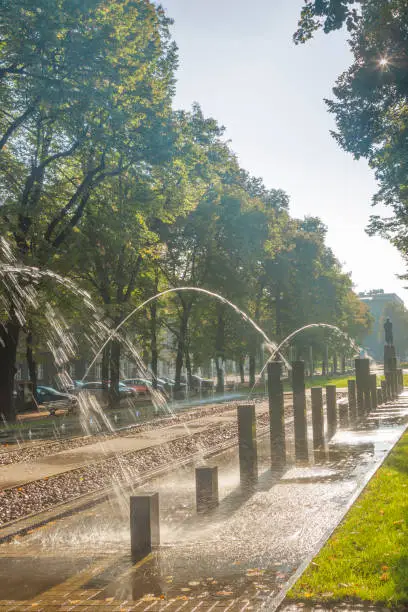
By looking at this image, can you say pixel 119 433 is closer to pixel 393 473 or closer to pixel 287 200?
pixel 393 473

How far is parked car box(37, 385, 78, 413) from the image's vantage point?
109ft

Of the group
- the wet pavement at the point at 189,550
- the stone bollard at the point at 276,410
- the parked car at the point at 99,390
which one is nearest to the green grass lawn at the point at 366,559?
the wet pavement at the point at 189,550

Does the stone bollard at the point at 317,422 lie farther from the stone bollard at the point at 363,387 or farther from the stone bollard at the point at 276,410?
the stone bollard at the point at 363,387

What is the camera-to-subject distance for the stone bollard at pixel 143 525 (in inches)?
275

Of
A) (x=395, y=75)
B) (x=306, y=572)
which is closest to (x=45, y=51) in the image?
(x=395, y=75)

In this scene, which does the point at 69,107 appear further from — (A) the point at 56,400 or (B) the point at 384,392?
(A) the point at 56,400

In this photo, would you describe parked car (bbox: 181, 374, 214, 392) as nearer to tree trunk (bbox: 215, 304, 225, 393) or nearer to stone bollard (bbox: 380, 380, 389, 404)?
tree trunk (bbox: 215, 304, 225, 393)

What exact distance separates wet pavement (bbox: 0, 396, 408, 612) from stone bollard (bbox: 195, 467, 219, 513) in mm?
162

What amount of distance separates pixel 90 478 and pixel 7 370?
16.2 metres

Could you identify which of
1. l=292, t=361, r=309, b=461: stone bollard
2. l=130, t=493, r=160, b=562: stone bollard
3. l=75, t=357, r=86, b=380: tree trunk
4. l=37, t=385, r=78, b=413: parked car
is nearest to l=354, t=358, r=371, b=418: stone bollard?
l=292, t=361, r=309, b=461: stone bollard

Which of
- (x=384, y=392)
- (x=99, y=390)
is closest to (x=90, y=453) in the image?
(x=384, y=392)

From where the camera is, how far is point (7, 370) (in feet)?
89.5

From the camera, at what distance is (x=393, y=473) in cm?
1041

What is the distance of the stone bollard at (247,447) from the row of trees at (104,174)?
1217cm
